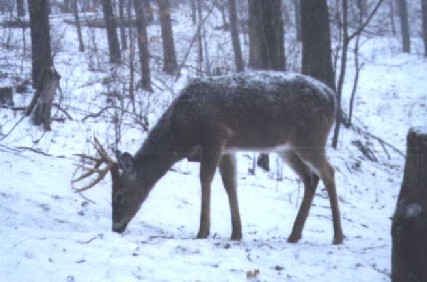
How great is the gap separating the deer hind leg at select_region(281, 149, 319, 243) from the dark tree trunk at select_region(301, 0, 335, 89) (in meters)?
6.49

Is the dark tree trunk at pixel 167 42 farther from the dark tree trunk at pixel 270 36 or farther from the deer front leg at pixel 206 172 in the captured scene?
the deer front leg at pixel 206 172

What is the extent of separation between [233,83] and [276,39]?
4046 millimetres

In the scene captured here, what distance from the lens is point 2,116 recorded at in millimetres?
9836

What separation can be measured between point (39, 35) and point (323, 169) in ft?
29.0

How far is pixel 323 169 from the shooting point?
6395 millimetres

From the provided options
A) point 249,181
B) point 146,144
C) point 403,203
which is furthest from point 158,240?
point 249,181

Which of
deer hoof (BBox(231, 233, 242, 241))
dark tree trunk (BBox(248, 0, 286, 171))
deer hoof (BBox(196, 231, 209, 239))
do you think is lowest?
deer hoof (BBox(231, 233, 242, 241))

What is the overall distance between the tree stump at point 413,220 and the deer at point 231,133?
273 centimetres

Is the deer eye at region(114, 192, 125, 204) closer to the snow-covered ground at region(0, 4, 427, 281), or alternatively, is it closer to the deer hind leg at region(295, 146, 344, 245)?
the snow-covered ground at region(0, 4, 427, 281)

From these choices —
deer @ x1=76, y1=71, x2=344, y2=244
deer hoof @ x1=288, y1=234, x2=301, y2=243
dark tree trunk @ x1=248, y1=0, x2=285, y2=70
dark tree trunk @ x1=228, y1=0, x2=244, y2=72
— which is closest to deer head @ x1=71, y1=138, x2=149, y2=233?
deer @ x1=76, y1=71, x2=344, y2=244

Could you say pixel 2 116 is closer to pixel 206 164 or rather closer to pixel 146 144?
pixel 146 144

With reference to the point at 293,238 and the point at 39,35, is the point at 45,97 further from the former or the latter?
the point at 293,238

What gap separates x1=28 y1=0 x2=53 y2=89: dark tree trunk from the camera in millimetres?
12453

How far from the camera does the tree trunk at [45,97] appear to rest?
30.7 feet
